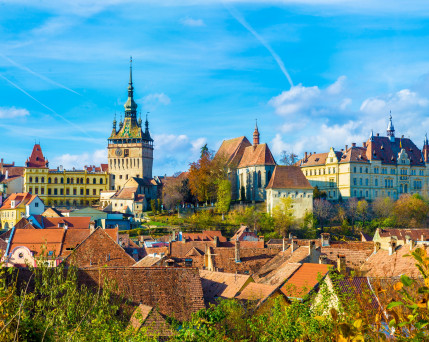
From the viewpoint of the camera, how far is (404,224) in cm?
8162

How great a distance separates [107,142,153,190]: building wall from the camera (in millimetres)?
119625

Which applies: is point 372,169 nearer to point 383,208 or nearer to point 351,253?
point 383,208

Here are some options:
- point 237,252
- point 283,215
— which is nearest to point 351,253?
point 237,252

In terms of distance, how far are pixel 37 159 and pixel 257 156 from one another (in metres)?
53.1

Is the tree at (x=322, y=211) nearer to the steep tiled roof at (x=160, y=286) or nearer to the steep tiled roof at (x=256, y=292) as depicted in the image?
the steep tiled roof at (x=256, y=292)

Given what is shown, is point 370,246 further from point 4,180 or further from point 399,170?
point 4,180

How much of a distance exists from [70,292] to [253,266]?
25.7 metres

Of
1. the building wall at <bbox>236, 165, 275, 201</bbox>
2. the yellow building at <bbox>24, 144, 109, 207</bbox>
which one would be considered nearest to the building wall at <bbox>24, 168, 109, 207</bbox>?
the yellow building at <bbox>24, 144, 109, 207</bbox>

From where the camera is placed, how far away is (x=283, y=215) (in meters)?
77.9

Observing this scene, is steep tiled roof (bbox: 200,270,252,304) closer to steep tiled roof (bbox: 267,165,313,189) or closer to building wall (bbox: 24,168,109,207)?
steep tiled roof (bbox: 267,165,313,189)

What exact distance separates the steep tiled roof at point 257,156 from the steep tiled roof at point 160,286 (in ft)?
221

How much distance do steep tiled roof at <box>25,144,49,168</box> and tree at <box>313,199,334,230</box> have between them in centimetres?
6150

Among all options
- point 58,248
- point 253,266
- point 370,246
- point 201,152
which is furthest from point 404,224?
point 58,248

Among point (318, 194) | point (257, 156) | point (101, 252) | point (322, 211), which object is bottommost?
point (101, 252)
